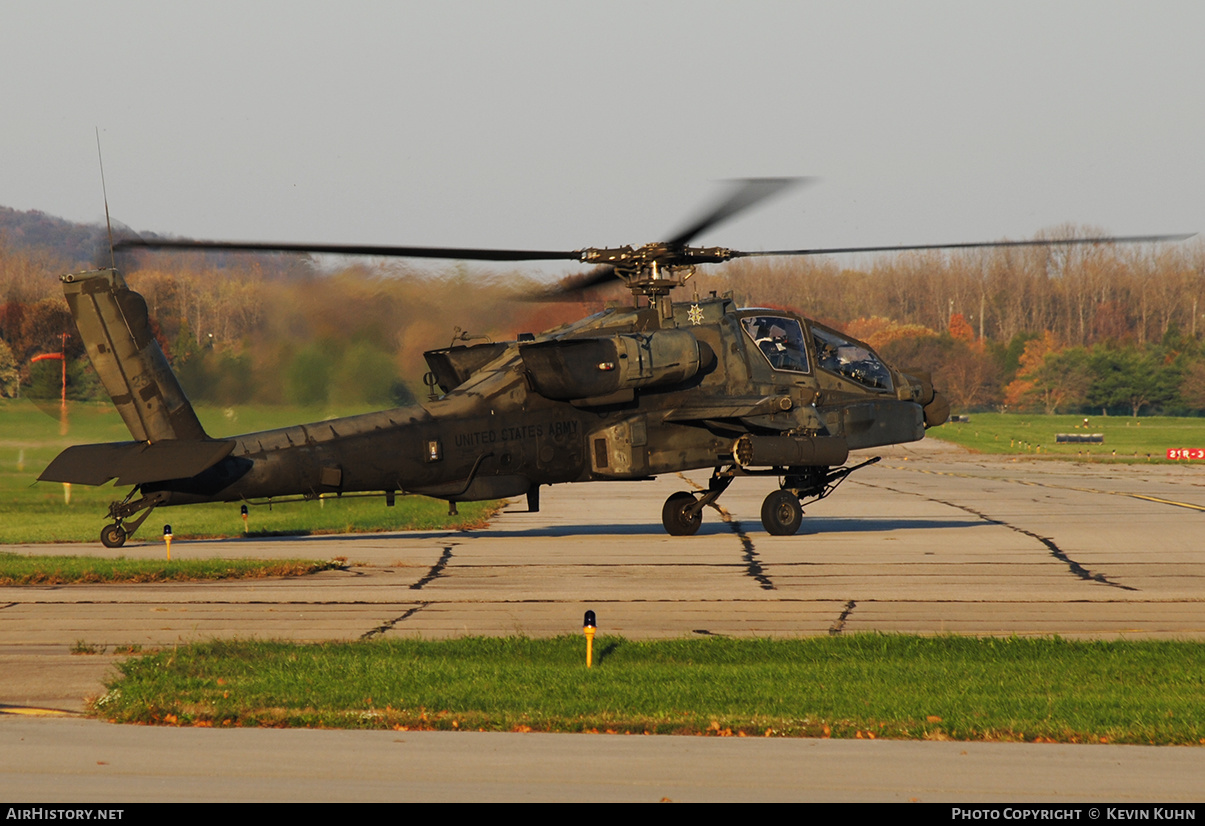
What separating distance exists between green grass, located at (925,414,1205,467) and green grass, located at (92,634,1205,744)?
55.1 m

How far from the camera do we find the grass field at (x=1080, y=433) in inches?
2820

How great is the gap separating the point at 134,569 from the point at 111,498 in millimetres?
21990

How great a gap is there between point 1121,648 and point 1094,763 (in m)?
4.70

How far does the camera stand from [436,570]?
1962cm

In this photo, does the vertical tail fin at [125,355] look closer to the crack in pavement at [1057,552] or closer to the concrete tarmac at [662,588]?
the concrete tarmac at [662,588]

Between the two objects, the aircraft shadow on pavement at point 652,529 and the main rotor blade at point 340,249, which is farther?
the aircraft shadow on pavement at point 652,529

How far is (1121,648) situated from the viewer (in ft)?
41.3

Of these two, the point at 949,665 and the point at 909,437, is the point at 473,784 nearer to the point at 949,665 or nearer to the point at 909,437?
the point at 949,665

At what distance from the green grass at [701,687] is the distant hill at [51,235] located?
11.0 m

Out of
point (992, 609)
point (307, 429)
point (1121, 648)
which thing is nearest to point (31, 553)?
point (307, 429)

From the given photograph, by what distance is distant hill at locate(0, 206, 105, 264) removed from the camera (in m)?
21.7

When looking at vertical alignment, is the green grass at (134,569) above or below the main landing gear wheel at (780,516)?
above

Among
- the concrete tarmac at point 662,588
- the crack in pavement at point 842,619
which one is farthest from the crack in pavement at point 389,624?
the crack in pavement at point 842,619

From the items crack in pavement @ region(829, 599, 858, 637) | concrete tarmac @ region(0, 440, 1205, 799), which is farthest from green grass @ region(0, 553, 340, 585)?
crack in pavement @ region(829, 599, 858, 637)
